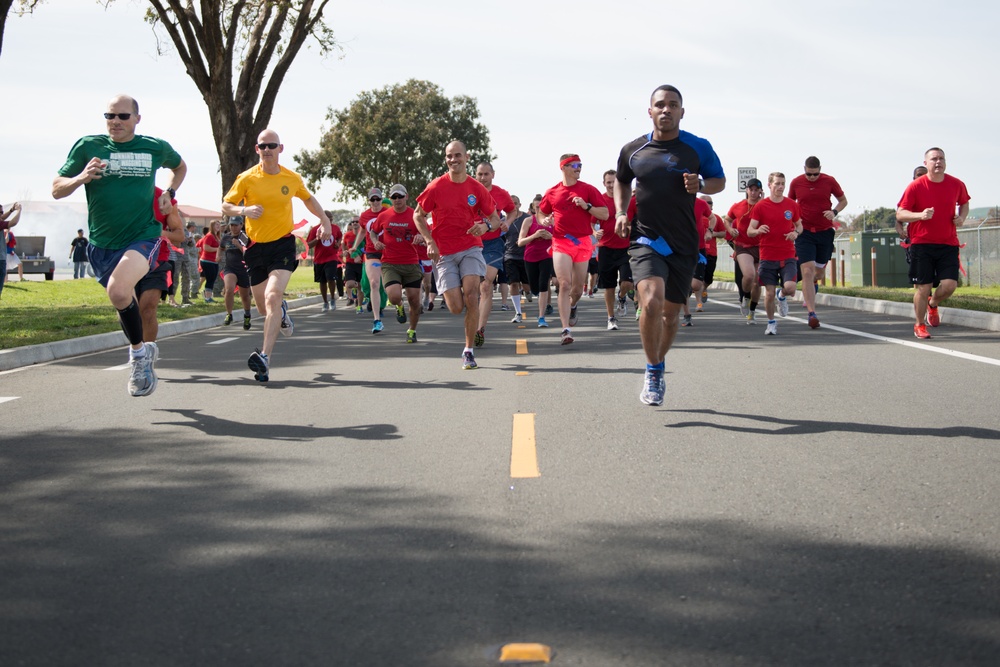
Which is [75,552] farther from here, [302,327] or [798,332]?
[302,327]

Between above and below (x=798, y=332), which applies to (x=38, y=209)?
above

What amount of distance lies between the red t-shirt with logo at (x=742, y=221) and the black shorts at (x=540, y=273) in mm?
2559

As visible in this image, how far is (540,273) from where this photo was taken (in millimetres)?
17062

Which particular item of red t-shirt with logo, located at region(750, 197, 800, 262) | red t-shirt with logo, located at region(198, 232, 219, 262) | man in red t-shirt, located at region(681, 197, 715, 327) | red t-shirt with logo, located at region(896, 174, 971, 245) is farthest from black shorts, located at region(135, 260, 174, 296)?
red t-shirt with logo, located at region(198, 232, 219, 262)

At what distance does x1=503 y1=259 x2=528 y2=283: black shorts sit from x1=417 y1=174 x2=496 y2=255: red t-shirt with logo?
25.2 ft

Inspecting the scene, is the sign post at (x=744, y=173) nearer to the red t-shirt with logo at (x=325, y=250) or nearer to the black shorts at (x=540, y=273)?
the red t-shirt with logo at (x=325, y=250)

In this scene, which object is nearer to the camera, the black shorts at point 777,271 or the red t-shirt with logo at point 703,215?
the black shorts at point 777,271

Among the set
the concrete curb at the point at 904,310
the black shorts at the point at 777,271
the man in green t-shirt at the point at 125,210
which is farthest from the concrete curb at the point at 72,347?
the concrete curb at the point at 904,310

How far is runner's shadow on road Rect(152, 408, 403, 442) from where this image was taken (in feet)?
22.2

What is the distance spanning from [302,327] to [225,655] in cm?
1466

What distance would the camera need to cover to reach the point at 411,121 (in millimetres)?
61844

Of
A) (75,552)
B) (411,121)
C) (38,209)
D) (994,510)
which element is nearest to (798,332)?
(994,510)

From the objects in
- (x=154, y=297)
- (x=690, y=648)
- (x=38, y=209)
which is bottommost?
(x=690, y=648)

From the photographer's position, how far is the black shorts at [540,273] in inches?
662
